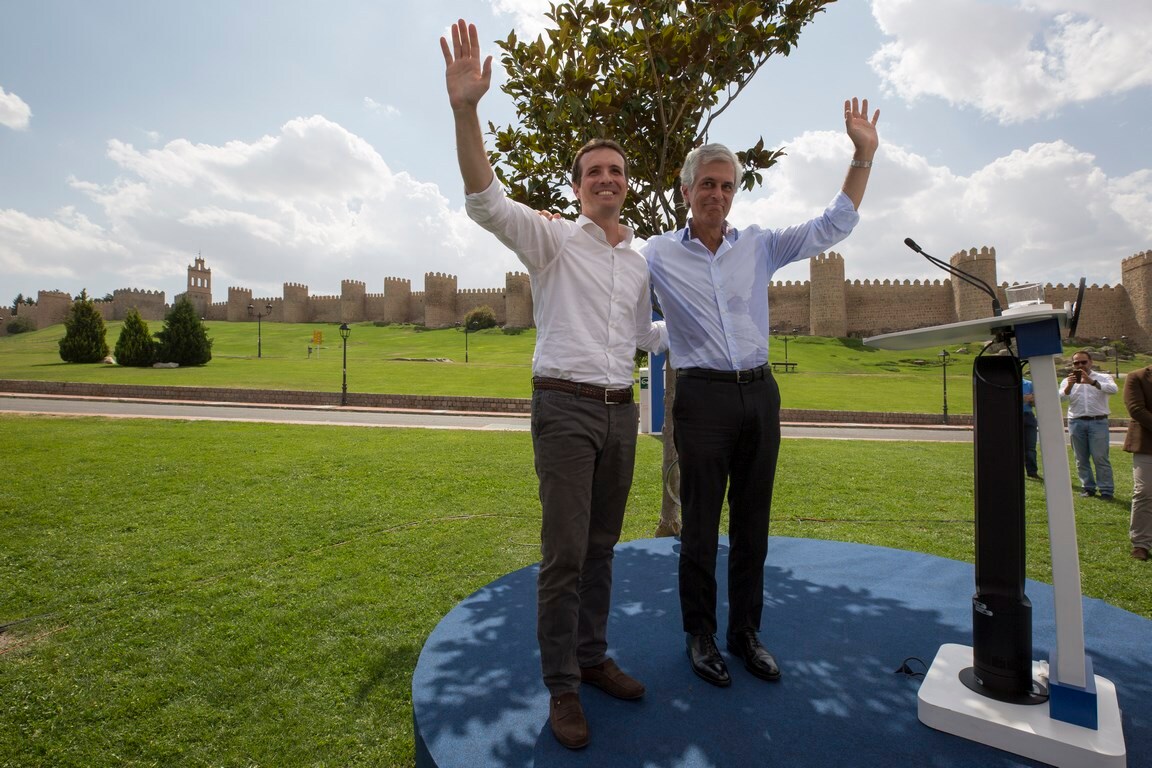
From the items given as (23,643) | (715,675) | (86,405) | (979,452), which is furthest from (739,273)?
(86,405)

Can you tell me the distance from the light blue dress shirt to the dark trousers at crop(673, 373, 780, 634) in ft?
0.41

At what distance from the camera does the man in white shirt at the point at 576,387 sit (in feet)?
7.30

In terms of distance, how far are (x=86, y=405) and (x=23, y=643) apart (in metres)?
17.8

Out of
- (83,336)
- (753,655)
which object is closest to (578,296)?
(753,655)

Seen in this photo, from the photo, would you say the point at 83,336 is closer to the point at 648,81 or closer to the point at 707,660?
the point at 648,81

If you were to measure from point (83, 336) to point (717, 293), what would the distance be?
39.2 metres

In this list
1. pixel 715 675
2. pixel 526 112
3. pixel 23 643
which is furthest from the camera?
pixel 526 112

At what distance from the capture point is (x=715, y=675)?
254 centimetres

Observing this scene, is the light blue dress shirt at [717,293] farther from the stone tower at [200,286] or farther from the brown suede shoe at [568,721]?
the stone tower at [200,286]

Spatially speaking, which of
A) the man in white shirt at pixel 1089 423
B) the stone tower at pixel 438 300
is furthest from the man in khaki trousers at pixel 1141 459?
the stone tower at pixel 438 300

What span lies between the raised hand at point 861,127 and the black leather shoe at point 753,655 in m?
2.21

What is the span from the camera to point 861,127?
2795mm

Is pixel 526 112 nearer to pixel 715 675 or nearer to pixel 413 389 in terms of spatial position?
pixel 715 675

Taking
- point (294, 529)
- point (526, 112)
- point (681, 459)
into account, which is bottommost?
point (294, 529)
